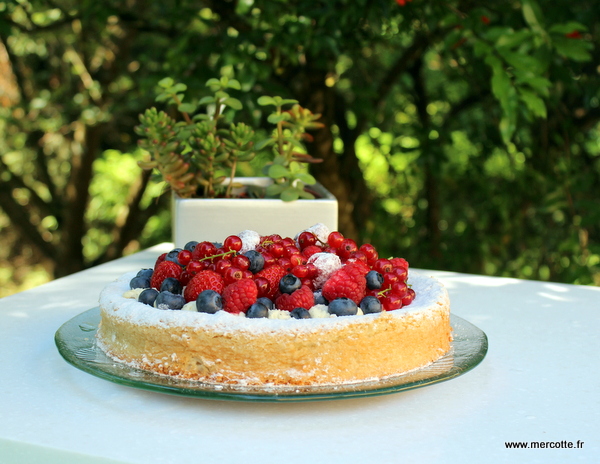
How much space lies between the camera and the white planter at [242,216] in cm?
147

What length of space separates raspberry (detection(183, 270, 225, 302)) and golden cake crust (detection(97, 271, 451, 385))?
0.06 m

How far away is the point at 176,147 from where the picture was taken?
1.52m

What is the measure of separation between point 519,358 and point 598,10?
1.45 metres

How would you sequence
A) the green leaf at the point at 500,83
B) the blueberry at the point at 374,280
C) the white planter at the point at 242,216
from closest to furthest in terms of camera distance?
the blueberry at the point at 374,280
the white planter at the point at 242,216
the green leaf at the point at 500,83

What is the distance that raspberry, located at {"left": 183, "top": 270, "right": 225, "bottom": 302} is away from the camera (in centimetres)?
96

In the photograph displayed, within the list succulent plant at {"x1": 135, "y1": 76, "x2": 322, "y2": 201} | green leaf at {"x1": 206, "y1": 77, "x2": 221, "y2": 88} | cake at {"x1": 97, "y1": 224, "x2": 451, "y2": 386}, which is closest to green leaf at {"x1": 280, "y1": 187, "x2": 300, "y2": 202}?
succulent plant at {"x1": 135, "y1": 76, "x2": 322, "y2": 201}

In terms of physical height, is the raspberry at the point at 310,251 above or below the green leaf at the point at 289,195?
below

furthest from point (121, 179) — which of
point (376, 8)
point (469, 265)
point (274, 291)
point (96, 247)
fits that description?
point (274, 291)

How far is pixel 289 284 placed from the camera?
37.8 inches

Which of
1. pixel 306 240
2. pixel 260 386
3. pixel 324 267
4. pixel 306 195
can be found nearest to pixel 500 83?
pixel 306 195

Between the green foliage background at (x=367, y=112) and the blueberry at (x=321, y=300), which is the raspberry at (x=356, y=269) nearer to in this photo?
the blueberry at (x=321, y=300)

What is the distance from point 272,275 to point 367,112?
65.8 inches

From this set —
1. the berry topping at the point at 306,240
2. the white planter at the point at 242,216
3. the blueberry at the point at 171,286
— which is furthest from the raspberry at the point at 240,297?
the white planter at the point at 242,216

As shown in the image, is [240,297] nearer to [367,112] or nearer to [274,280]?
[274,280]
